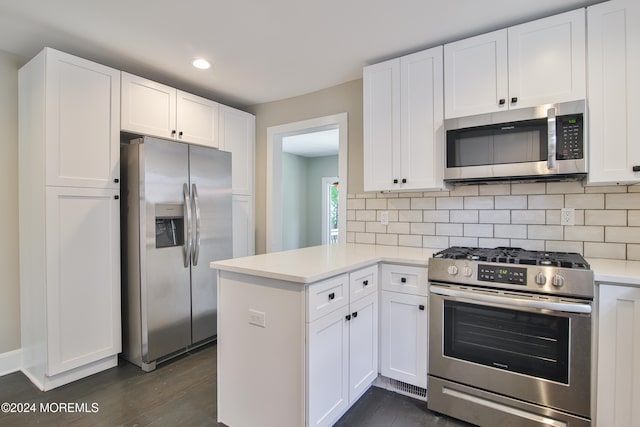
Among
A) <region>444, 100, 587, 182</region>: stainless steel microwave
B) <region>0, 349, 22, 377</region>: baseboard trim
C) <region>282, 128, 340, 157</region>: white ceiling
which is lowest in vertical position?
<region>0, 349, 22, 377</region>: baseboard trim

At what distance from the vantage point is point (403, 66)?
241cm

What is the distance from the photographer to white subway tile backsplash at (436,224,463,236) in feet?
8.10

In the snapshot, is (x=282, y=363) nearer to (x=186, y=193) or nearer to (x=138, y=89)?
(x=186, y=193)

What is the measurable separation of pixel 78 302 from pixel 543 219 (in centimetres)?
331

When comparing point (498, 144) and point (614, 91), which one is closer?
point (614, 91)

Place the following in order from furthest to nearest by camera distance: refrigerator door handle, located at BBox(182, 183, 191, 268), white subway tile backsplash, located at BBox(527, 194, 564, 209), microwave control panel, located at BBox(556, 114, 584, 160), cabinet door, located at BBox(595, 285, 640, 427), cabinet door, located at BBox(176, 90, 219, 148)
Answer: cabinet door, located at BBox(176, 90, 219, 148) < refrigerator door handle, located at BBox(182, 183, 191, 268) < white subway tile backsplash, located at BBox(527, 194, 564, 209) < microwave control panel, located at BBox(556, 114, 584, 160) < cabinet door, located at BBox(595, 285, 640, 427)

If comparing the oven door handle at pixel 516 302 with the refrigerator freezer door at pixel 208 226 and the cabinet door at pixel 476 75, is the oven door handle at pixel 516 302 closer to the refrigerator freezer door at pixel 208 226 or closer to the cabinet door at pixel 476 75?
the cabinet door at pixel 476 75

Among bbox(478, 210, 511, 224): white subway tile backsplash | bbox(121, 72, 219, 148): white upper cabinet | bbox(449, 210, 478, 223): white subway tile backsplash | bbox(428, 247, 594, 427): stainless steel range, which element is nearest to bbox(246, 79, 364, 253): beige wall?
bbox(121, 72, 219, 148): white upper cabinet

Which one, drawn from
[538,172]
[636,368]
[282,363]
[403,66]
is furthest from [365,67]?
[636,368]

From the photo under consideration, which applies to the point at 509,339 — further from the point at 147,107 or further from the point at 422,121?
the point at 147,107

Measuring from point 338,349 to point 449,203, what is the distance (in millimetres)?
1449

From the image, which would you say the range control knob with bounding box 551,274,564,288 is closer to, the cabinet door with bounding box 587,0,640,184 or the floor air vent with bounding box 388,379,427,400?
the cabinet door with bounding box 587,0,640,184

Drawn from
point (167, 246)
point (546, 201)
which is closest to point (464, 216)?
point (546, 201)

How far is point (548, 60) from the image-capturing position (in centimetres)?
190
